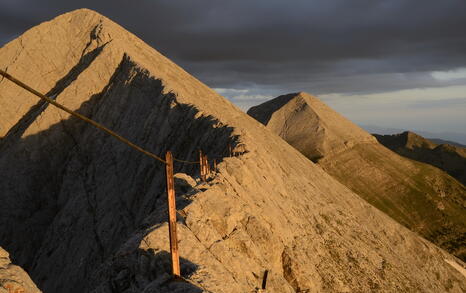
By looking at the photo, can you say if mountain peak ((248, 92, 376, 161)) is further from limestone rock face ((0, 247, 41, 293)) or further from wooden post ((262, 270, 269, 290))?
limestone rock face ((0, 247, 41, 293))

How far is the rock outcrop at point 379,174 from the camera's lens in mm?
94938

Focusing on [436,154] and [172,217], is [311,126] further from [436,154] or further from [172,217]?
[172,217]

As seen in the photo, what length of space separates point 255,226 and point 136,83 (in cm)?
2956

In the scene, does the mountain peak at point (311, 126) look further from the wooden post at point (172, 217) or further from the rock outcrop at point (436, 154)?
the wooden post at point (172, 217)

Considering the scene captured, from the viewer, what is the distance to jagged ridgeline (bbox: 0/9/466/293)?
71.9 ft

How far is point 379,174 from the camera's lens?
107 m

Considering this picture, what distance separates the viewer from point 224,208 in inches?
978

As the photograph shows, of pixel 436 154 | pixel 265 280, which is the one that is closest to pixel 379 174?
pixel 436 154

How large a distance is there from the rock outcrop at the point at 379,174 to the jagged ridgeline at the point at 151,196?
1715 inches

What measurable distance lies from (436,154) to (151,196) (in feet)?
556

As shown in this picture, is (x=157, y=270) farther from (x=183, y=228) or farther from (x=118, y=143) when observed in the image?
(x=118, y=143)

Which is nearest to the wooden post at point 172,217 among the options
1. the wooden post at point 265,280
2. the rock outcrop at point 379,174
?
the wooden post at point 265,280

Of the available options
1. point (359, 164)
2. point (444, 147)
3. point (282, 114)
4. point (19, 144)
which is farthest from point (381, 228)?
point (444, 147)

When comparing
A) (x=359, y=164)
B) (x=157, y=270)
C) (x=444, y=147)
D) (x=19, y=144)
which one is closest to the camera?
(x=157, y=270)
